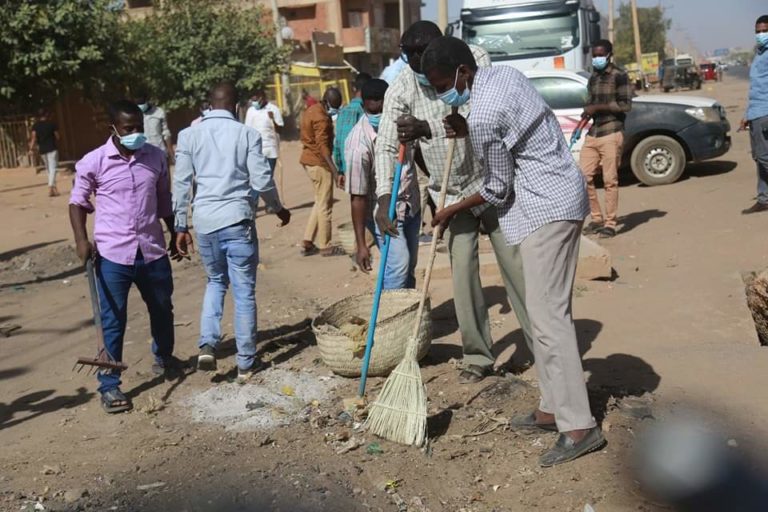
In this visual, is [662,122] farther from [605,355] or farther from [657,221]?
[605,355]

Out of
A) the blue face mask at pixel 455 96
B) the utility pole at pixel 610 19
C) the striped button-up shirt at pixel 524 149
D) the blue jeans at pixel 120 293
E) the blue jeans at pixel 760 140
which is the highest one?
the utility pole at pixel 610 19

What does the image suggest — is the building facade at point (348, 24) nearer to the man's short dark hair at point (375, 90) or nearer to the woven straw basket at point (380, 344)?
the man's short dark hair at point (375, 90)

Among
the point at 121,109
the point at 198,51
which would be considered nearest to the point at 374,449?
the point at 121,109

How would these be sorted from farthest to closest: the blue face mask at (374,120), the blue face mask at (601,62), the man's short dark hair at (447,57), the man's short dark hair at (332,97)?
the man's short dark hair at (332,97) < the blue face mask at (601,62) < the blue face mask at (374,120) < the man's short dark hair at (447,57)

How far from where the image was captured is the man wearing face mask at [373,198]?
17.6ft

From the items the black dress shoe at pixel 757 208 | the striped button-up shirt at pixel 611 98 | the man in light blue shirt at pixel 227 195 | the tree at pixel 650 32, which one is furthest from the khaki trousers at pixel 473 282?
the tree at pixel 650 32

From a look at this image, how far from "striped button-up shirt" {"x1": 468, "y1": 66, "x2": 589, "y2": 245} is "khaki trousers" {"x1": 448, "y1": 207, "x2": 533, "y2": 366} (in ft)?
2.63

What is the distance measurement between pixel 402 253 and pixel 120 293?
1785mm

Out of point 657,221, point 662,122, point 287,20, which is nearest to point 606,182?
point 657,221

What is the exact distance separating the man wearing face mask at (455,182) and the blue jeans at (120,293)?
1.50m

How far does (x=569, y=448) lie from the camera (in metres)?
3.78

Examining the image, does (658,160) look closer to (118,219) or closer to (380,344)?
(380,344)

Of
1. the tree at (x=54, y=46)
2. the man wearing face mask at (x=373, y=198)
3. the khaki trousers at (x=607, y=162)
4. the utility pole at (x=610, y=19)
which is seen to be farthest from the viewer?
the utility pole at (x=610, y=19)

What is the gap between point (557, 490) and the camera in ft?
11.8
